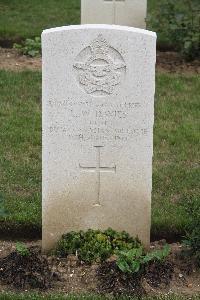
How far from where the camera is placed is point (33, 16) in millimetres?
11547

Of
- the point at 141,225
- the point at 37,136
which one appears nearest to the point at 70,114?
the point at 141,225

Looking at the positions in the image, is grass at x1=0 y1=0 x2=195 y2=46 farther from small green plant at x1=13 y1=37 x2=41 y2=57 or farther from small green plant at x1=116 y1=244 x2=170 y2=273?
small green plant at x1=116 y1=244 x2=170 y2=273

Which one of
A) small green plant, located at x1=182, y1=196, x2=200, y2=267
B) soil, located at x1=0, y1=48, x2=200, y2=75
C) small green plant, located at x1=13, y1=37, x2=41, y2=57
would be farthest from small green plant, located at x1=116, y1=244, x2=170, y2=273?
small green plant, located at x1=13, y1=37, x2=41, y2=57

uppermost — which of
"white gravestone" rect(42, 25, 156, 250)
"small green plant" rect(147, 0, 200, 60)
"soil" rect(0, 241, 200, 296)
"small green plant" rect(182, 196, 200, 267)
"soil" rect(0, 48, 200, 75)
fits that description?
"small green plant" rect(147, 0, 200, 60)

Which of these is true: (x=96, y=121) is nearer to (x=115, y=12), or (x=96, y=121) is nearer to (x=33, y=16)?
(x=115, y=12)

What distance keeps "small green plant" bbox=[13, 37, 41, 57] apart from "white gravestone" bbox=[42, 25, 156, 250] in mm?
4768

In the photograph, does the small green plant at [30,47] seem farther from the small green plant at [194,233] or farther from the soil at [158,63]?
the small green plant at [194,233]

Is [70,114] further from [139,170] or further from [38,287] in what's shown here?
[38,287]

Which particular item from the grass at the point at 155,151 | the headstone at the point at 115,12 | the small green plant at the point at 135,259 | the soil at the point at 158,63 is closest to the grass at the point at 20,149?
the grass at the point at 155,151

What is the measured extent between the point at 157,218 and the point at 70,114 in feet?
3.86

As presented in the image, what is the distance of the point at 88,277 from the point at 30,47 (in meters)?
5.34

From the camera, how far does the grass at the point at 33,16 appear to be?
10445 millimetres

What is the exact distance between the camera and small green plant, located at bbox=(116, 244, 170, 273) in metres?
4.79

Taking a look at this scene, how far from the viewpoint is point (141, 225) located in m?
5.22
